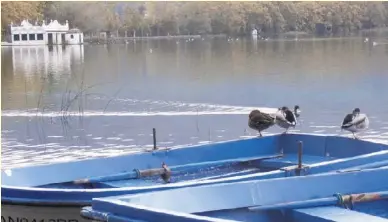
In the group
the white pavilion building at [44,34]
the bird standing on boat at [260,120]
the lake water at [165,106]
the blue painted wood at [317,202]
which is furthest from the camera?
the white pavilion building at [44,34]

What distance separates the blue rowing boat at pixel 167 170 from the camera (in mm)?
6195

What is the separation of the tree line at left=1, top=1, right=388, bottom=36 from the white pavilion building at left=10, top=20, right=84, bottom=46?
136 centimetres

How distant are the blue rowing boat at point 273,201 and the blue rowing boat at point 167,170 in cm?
48

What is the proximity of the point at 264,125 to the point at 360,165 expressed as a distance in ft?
6.77

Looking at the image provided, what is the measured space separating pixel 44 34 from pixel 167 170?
78348 millimetres

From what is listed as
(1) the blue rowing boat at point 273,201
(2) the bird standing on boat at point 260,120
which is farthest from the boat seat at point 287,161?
(1) the blue rowing boat at point 273,201

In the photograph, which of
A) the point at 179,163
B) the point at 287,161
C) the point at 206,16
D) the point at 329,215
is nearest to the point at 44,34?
the point at 206,16

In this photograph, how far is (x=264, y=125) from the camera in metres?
9.12

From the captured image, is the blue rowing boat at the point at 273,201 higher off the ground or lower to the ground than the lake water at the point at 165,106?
higher

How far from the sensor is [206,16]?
94812 millimetres

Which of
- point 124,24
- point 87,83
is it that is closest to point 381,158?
point 87,83

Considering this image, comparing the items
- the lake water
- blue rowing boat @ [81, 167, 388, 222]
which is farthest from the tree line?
blue rowing boat @ [81, 167, 388, 222]

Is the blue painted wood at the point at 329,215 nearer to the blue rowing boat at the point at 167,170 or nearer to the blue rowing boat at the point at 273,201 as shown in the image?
the blue rowing boat at the point at 273,201

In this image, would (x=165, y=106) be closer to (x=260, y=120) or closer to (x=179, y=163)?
(x=260, y=120)
